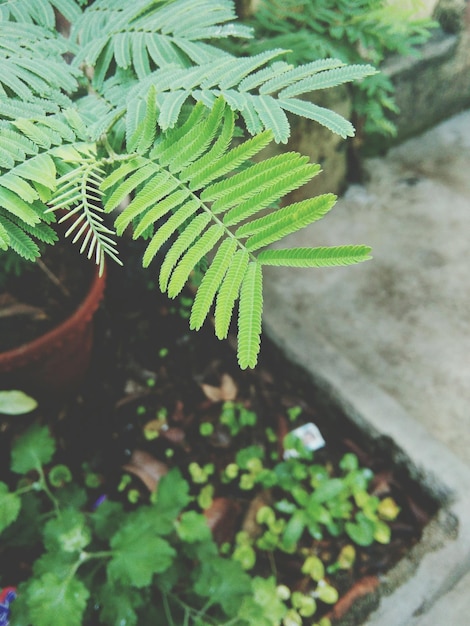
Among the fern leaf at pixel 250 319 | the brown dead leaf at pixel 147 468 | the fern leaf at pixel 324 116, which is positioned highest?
the fern leaf at pixel 324 116

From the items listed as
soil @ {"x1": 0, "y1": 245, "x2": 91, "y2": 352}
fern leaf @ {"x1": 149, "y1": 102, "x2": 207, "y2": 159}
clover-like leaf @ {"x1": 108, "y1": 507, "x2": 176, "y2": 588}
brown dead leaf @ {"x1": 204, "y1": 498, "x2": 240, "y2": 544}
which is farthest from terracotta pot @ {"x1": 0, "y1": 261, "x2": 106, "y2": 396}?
fern leaf @ {"x1": 149, "y1": 102, "x2": 207, "y2": 159}

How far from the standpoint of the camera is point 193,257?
34.5 inches

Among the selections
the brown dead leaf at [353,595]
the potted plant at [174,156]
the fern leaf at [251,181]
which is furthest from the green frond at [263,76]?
the brown dead leaf at [353,595]

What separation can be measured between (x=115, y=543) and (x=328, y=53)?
1.83m

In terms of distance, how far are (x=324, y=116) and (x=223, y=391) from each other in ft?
4.88

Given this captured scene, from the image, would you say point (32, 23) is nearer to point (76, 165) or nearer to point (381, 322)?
point (76, 165)

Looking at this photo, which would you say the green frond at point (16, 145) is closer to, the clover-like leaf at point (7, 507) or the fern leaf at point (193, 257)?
the fern leaf at point (193, 257)

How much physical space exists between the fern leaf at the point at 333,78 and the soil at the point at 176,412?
1357 mm

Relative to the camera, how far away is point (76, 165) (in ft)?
3.13

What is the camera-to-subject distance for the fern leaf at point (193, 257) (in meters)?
0.86

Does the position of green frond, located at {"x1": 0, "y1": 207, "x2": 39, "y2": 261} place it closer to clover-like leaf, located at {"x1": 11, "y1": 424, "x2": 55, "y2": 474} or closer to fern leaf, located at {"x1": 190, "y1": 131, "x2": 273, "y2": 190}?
fern leaf, located at {"x1": 190, "y1": 131, "x2": 273, "y2": 190}

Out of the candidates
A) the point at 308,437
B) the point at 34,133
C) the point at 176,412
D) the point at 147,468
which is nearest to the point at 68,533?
the point at 147,468

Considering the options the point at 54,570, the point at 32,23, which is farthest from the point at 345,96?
the point at 54,570

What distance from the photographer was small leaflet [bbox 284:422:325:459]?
1.98 meters
